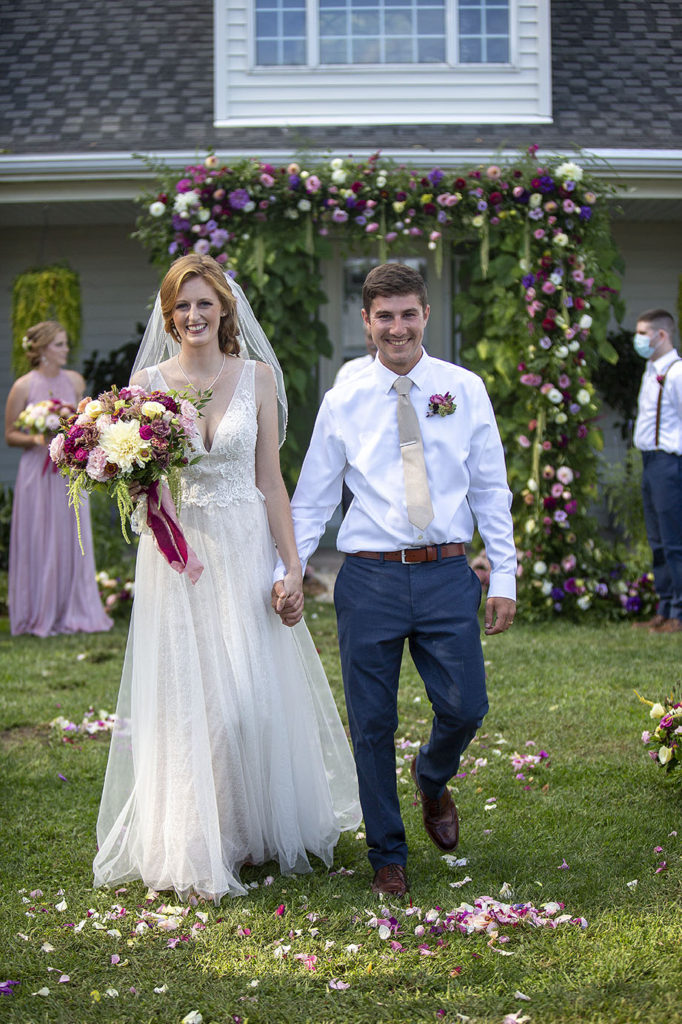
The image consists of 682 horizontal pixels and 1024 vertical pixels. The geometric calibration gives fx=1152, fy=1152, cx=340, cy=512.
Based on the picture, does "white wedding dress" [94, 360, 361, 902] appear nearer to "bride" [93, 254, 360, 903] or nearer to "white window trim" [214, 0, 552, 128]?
"bride" [93, 254, 360, 903]

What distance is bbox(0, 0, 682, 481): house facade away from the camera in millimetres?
10008

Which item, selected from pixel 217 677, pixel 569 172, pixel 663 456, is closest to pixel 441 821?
pixel 217 677

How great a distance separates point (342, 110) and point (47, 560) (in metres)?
4.87

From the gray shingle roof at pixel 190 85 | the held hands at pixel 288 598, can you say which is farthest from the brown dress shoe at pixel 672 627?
the held hands at pixel 288 598

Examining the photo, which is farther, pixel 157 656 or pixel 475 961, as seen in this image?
pixel 157 656

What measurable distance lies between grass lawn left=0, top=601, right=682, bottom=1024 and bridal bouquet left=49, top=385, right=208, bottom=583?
1.23m

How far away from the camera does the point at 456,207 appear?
338 inches

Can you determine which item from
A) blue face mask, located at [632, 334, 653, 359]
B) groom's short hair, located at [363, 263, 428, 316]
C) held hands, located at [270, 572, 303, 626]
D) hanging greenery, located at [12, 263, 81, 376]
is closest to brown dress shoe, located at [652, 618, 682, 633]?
blue face mask, located at [632, 334, 653, 359]

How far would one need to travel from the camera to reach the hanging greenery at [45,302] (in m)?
10.0

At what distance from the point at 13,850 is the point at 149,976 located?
4.25ft

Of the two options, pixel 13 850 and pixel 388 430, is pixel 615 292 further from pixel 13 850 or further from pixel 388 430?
pixel 13 850

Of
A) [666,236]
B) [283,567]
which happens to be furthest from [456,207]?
[283,567]

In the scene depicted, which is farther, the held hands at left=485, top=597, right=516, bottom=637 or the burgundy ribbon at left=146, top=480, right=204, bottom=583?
the burgundy ribbon at left=146, top=480, right=204, bottom=583

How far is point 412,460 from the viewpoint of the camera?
152 inches
